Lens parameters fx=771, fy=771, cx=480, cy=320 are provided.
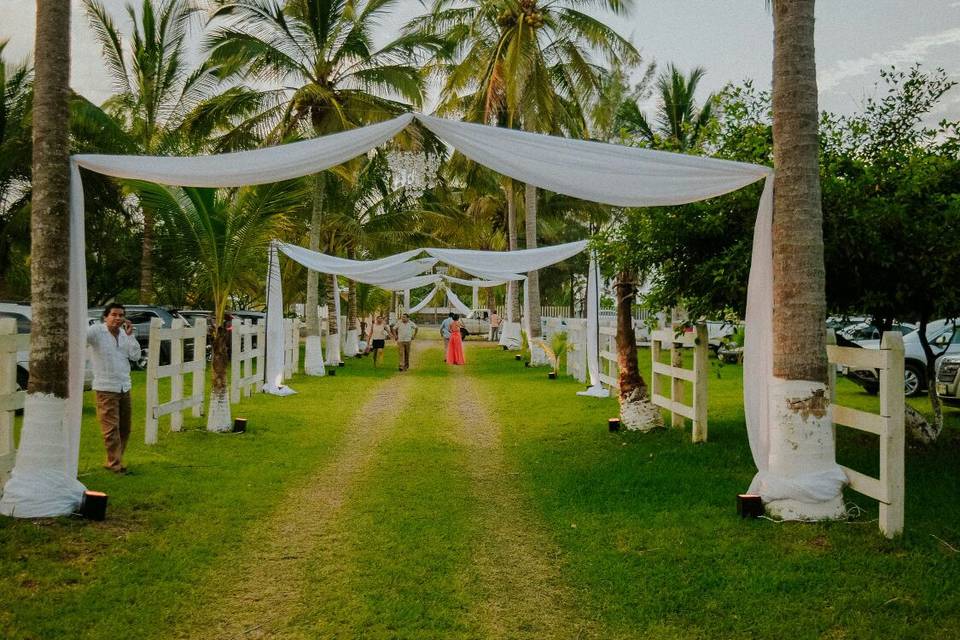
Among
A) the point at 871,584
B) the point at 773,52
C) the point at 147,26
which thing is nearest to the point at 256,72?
the point at 147,26

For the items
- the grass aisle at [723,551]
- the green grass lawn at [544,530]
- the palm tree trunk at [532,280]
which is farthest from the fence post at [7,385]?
the palm tree trunk at [532,280]

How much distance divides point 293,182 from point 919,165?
756cm

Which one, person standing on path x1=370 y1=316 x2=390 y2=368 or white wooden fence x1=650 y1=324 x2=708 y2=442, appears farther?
person standing on path x1=370 y1=316 x2=390 y2=368

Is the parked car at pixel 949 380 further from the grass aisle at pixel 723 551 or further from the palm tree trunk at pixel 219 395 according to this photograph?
the palm tree trunk at pixel 219 395

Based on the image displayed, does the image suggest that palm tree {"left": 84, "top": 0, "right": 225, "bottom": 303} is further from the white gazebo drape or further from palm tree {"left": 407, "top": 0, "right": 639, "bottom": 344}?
the white gazebo drape

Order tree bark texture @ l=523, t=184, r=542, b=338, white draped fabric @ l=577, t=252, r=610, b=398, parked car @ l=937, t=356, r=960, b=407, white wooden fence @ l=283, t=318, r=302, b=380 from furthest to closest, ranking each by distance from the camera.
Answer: tree bark texture @ l=523, t=184, r=542, b=338 → white wooden fence @ l=283, t=318, r=302, b=380 → white draped fabric @ l=577, t=252, r=610, b=398 → parked car @ l=937, t=356, r=960, b=407

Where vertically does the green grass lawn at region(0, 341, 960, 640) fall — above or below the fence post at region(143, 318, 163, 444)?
below

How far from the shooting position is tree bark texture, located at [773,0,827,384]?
5.74 metres

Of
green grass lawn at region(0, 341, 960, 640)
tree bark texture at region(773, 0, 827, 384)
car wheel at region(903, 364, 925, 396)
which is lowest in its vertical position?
green grass lawn at region(0, 341, 960, 640)

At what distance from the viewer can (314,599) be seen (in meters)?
4.40

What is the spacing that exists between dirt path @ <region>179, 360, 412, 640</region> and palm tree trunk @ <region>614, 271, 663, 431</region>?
3472 mm

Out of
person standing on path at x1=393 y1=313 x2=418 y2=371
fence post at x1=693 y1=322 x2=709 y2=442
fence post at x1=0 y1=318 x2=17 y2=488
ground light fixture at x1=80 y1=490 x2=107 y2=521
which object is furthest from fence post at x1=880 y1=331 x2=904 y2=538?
person standing on path at x1=393 y1=313 x2=418 y2=371

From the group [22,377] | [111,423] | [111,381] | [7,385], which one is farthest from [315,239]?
[7,385]

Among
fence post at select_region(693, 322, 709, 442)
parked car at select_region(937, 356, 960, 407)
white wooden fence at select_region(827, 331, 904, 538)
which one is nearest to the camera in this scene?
white wooden fence at select_region(827, 331, 904, 538)
